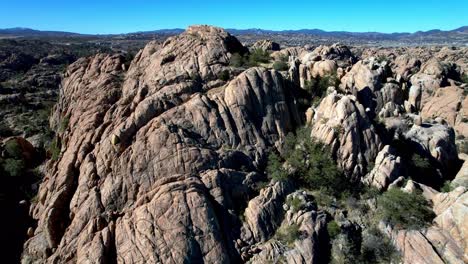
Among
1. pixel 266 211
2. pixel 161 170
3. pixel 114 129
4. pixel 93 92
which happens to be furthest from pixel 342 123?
pixel 93 92

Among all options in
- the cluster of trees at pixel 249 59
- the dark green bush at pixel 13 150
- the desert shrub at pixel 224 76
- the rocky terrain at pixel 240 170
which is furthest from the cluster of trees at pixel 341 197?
the dark green bush at pixel 13 150

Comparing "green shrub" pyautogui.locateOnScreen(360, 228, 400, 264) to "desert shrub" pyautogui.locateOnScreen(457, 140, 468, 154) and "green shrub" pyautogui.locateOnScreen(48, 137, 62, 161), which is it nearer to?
"desert shrub" pyautogui.locateOnScreen(457, 140, 468, 154)

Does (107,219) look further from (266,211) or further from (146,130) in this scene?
(266,211)

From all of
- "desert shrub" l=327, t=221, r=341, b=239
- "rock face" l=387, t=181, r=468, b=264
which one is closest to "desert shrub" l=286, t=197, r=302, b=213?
"desert shrub" l=327, t=221, r=341, b=239

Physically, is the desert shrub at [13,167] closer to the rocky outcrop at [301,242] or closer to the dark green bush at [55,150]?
the dark green bush at [55,150]

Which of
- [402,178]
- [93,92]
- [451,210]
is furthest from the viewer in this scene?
[93,92]

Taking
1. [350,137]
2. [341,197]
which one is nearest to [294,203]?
[341,197]
